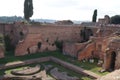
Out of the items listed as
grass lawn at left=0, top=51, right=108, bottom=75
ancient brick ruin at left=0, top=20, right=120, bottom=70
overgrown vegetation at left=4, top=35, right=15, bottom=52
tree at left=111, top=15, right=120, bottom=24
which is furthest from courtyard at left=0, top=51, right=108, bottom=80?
tree at left=111, top=15, right=120, bottom=24

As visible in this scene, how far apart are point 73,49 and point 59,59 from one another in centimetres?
229

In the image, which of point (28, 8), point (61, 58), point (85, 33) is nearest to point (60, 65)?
point (61, 58)

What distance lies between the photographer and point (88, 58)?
25031 millimetres

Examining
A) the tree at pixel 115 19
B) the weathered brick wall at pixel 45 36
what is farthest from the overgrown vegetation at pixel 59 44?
the tree at pixel 115 19

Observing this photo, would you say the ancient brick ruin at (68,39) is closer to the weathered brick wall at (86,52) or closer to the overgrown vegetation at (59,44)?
the weathered brick wall at (86,52)

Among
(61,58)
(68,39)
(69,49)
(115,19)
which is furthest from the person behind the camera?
(115,19)

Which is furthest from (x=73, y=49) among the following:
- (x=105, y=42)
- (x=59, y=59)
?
(x=105, y=42)

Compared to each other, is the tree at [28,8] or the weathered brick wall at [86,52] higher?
the tree at [28,8]

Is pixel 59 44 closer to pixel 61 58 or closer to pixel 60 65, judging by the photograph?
pixel 61 58

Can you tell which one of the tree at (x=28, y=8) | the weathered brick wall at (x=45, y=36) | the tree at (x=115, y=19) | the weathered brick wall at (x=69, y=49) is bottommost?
the weathered brick wall at (x=69, y=49)

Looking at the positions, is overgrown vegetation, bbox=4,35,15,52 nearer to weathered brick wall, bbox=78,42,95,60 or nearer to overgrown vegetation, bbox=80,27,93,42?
weathered brick wall, bbox=78,42,95,60

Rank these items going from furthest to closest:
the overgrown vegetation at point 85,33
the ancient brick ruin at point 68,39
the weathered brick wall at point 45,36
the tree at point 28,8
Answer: the tree at point 28,8, the overgrown vegetation at point 85,33, the weathered brick wall at point 45,36, the ancient brick ruin at point 68,39

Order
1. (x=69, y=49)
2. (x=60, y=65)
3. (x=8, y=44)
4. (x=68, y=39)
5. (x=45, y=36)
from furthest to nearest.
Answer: (x=68, y=39)
(x=45, y=36)
(x=8, y=44)
(x=69, y=49)
(x=60, y=65)

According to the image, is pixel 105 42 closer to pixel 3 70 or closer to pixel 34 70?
pixel 34 70
